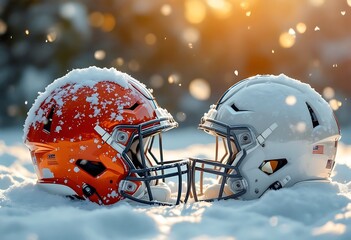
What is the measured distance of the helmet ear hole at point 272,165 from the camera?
4387 mm

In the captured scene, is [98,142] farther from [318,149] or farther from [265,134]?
[318,149]

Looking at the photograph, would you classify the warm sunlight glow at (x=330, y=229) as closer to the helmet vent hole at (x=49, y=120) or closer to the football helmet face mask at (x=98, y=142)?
the football helmet face mask at (x=98, y=142)

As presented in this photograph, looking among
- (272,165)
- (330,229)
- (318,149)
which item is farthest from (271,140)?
(330,229)

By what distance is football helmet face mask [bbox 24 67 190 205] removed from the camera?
4.23 metres

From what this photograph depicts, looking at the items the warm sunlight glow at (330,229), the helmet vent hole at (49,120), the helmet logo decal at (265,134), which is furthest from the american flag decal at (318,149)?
the helmet vent hole at (49,120)

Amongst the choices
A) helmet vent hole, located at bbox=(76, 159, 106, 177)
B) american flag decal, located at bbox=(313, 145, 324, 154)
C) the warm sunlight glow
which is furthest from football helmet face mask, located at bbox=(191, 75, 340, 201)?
the warm sunlight glow

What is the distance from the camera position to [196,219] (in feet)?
11.7

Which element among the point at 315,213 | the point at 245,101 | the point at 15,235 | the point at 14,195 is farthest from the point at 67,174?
the point at 315,213

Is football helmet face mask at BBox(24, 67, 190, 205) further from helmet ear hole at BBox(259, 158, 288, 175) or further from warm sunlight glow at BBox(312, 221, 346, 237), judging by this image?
warm sunlight glow at BBox(312, 221, 346, 237)

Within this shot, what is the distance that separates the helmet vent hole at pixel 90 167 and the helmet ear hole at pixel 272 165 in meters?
1.25

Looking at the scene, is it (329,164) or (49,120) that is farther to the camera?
(329,164)

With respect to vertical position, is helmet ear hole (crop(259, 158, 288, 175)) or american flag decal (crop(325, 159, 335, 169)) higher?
american flag decal (crop(325, 159, 335, 169))

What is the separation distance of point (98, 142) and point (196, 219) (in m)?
1.07

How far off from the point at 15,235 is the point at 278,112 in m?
2.18
